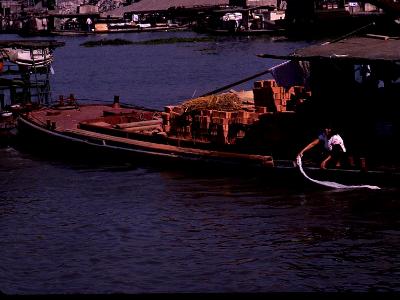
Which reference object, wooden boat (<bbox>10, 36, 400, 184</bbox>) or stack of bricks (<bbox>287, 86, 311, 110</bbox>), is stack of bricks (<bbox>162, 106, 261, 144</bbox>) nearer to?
wooden boat (<bbox>10, 36, 400, 184</bbox>)

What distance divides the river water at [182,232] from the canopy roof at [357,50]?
3230 millimetres

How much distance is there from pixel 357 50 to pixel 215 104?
539cm

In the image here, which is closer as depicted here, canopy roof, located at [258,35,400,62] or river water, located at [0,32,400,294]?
river water, located at [0,32,400,294]

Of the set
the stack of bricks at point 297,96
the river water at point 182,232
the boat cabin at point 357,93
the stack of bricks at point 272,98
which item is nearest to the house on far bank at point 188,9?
the stack of bricks at point 272,98

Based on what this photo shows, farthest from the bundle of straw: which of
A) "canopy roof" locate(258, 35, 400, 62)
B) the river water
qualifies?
"canopy roof" locate(258, 35, 400, 62)

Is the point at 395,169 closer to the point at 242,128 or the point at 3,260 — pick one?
the point at 242,128

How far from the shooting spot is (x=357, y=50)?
63.6 feet

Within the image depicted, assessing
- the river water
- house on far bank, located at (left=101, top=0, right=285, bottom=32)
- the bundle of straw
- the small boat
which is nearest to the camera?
the river water

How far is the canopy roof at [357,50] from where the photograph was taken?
60.4 feet

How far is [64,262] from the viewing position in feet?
51.4

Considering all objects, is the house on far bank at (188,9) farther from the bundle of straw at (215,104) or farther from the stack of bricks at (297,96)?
the stack of bricks at (297,96)

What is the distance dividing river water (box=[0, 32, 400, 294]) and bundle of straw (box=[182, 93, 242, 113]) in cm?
196

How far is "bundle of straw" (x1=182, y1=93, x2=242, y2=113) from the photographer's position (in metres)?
23.3

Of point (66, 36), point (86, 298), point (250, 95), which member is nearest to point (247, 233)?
point (250, 95)
